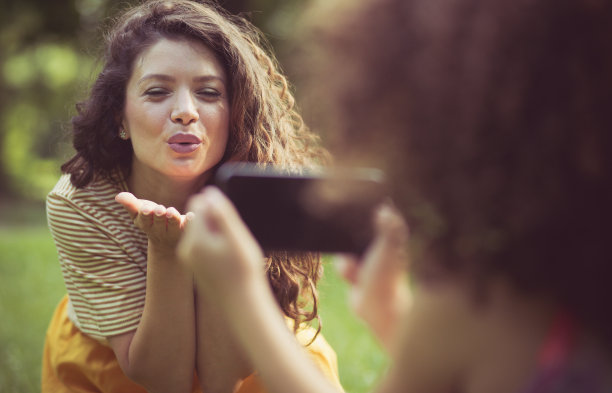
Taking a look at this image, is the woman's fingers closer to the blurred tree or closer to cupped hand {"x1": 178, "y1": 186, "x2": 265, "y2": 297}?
cupped hand {"x1": 178, "y1": 186, "x2": 265, "y2": 297}

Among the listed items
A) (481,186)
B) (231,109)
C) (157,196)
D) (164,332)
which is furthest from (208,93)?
(481,186)

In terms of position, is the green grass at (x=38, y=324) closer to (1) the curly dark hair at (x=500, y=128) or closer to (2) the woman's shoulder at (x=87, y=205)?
(2) the woman's shoulder at (x=87, y=205)

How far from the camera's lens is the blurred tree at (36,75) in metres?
15.3

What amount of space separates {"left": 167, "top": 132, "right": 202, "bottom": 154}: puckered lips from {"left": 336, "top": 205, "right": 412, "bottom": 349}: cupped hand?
1.20 meters

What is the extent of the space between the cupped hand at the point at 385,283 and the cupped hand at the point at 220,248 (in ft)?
0.89

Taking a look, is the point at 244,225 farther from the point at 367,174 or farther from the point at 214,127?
the point at 214,127

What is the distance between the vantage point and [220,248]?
57.6 inches

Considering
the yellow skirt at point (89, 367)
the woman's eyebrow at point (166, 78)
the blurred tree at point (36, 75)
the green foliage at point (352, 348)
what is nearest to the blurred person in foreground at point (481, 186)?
the woman's eyebrow at point (166, 78)

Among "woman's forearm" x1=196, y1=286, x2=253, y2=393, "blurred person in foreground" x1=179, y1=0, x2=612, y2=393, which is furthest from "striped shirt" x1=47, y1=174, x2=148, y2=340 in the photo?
"blurred person in foreground" x1=179, y1=0, x2=612, y2=393

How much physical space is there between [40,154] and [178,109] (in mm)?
27352

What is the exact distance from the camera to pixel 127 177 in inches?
116

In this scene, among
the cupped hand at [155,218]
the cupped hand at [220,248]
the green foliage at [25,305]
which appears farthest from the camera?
the green foliage at [25,305]

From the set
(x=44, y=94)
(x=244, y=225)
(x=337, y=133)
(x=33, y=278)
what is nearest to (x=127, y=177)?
(x=244, y=225)

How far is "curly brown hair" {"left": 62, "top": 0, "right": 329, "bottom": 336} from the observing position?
277 centimetres
